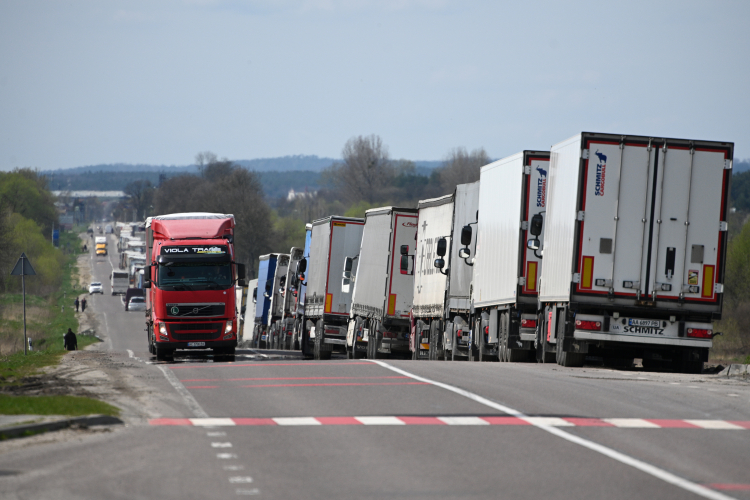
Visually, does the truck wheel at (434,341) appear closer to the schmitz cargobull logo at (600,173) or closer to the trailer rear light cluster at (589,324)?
the trailer rear light cluster at (589,324)

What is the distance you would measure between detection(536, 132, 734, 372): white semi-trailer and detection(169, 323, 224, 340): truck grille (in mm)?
10115

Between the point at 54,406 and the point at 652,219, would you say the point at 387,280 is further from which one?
the point at 54,406

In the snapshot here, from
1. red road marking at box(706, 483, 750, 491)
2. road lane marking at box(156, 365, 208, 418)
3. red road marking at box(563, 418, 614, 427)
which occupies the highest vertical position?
red road marking at box(563, 418, 614, 427)

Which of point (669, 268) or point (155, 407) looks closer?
point (155, 407)

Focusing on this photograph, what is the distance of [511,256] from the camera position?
22922mm

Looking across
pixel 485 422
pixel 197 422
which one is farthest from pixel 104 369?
pixel 485 422

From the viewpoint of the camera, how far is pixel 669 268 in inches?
757

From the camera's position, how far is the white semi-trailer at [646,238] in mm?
19047

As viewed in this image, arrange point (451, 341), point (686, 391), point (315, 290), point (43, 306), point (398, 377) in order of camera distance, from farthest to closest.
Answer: point (43, 306)
point (315, 290)
point (451, 341)
point (398, 377)
point (686, 391)

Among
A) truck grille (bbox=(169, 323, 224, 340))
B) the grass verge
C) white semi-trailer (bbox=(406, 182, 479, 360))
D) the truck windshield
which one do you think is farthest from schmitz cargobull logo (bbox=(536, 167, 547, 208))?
the grass verge

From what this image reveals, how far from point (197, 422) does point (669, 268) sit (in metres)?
10.8

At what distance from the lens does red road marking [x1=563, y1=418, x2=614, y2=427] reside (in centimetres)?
1105

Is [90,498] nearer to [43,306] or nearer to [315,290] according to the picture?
[315,290]

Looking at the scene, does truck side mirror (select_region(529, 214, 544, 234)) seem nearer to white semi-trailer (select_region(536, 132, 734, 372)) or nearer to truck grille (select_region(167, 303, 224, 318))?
white semi-trailer (select_region(536, 132, 734, 372))
